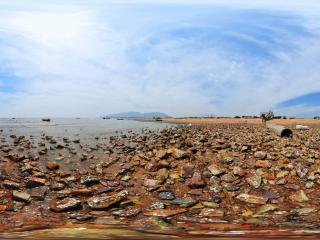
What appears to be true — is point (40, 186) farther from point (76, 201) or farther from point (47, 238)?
point (47, 238)

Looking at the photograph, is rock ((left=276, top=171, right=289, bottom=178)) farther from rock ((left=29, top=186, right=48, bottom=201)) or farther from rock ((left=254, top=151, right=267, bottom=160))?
rock ((left=29, top=186, right=48, bottom=201))

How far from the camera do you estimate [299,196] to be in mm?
9328

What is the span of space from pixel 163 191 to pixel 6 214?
404 cm

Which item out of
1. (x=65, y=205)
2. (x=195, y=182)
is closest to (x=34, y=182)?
(x=65, y=205)

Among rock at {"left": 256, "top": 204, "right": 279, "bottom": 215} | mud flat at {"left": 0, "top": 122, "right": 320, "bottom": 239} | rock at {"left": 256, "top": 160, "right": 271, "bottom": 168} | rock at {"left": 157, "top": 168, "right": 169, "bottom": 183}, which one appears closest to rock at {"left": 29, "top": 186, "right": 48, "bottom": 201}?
mud flat at {"left": 0, "top": 122, "right": 320, "bottom": 239}

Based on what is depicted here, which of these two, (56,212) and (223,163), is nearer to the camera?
(56,212)

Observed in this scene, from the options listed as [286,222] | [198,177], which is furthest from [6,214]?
[286,222]

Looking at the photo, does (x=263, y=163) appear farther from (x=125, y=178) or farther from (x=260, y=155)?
(x=125, y=178)

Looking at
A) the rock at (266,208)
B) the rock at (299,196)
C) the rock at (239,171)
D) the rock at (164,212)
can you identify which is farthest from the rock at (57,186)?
the rock at (299,196)

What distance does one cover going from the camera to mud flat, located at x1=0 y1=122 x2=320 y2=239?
6.64 metres

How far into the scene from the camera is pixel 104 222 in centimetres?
720

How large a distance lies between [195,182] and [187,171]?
1.12 meters

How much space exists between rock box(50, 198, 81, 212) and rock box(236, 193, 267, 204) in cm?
413

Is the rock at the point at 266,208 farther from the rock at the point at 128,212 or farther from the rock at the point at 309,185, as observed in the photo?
the rock at the point at 128,212
